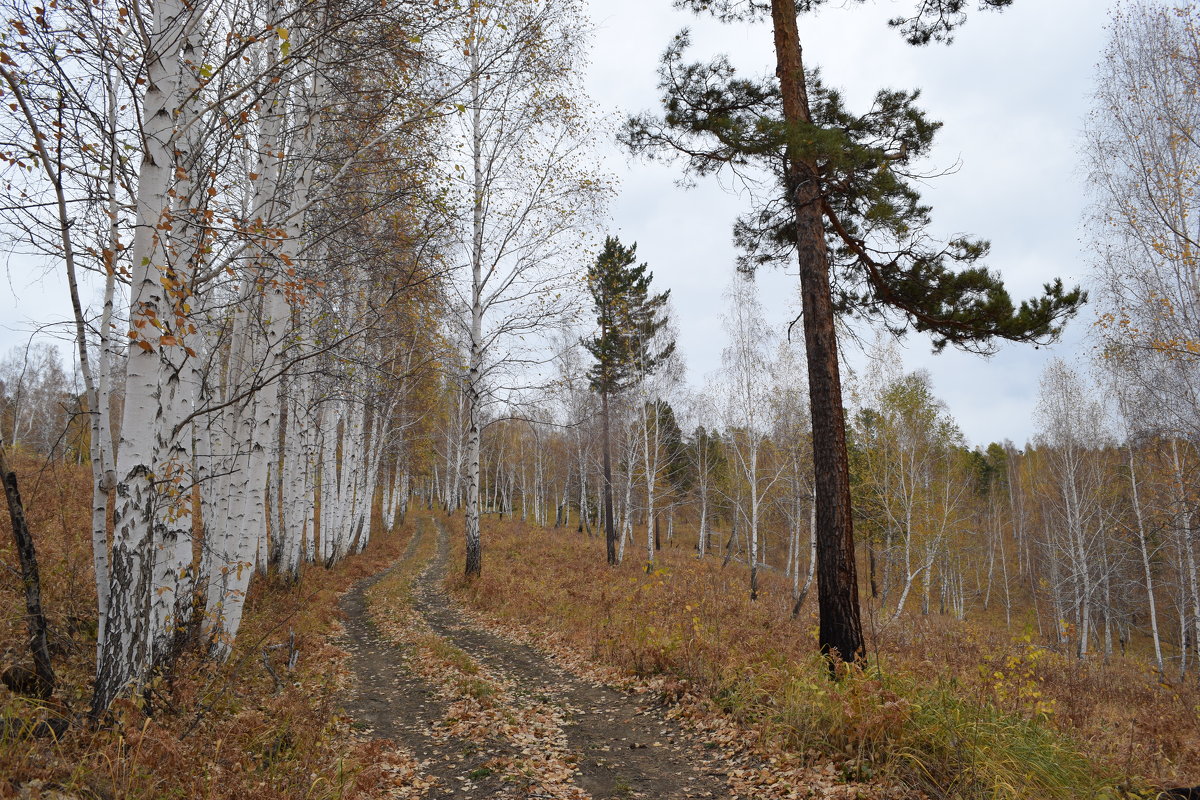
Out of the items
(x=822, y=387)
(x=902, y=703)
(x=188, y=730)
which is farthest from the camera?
(x=822, y=387)


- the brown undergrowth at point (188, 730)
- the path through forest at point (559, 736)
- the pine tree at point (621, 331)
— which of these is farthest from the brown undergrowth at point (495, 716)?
the pine tree at point (621, 331)

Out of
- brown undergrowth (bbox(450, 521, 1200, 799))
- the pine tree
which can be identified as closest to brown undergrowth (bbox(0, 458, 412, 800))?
brown undergrowth (bbox(450, 521, 1200, 799))

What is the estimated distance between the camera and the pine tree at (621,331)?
830 inches

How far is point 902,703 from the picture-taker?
4.54 meters

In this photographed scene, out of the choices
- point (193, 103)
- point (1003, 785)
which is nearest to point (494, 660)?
point (1003, 785)

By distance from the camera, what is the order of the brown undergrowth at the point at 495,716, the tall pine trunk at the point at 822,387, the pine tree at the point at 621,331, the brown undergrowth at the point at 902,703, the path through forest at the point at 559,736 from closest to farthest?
1. the brown undergrowth at the point at 902,703
2. the path through forest at the point at 559,736
3. the brown undergrowth at the point at 495,716
4. the tall pine trunk at the point at 822,387
5. the pine tree at the point at 621,331

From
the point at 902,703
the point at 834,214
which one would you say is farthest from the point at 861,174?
the point at 902,703

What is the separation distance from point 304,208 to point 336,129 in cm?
231

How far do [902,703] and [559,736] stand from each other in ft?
10.8

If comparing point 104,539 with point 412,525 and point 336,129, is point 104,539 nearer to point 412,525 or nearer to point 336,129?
point 336,129

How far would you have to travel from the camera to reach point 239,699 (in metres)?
5.41

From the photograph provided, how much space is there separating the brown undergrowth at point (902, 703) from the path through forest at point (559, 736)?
21.5 inches

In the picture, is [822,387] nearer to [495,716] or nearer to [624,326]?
[495,716]

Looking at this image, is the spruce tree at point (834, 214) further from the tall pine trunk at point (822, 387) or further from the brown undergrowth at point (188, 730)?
the brown undergrowth at point (188, 730)
